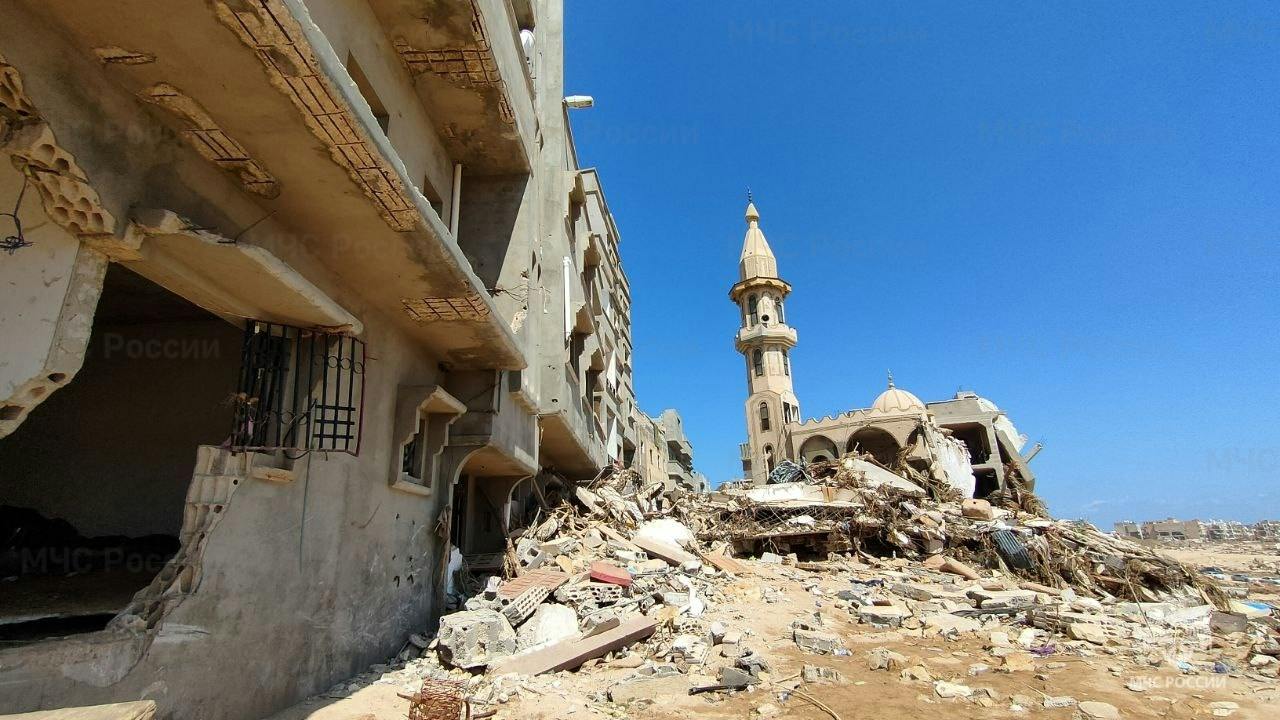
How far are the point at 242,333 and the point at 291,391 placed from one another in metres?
2.03

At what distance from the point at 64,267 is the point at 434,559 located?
624cm

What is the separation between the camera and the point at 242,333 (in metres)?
7.00

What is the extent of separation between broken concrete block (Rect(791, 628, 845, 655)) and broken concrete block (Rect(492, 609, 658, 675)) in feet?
6.83

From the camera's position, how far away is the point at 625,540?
1377 cm

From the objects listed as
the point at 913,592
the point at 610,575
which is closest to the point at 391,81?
the point at 610,575

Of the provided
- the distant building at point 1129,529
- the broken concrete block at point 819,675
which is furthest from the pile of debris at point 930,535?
the distant building at point 1129,529

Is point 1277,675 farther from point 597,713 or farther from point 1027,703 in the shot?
point 597,713

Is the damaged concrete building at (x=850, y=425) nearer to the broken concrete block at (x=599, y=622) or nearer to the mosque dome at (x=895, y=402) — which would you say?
the mosque dome at (x=895, y=402)

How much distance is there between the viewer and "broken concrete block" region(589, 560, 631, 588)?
33.7 feet

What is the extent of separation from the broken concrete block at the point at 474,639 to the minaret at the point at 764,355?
3499 centimetres

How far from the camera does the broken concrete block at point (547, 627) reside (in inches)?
320

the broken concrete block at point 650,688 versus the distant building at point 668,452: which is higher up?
the distant building at point 668,452

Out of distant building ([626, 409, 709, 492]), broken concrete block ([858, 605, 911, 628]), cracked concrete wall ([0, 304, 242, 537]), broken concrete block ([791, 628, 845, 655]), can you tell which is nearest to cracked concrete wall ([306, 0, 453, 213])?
cracked concrete wall ([0, 304, 242, 537])

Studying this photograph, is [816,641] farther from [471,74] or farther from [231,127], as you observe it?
[471,74]
